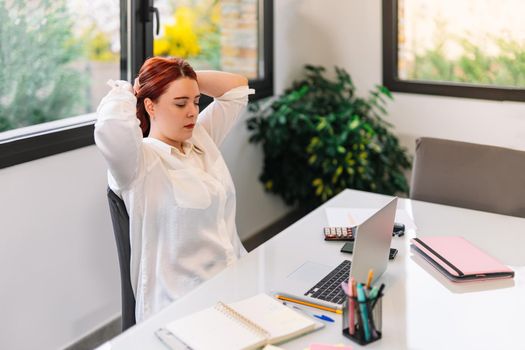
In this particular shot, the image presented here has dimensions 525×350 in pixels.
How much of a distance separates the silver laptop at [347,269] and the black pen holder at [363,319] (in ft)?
0.30

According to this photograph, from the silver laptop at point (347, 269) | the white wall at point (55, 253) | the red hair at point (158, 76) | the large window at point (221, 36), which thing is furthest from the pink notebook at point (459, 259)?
the large window at point (221, 36)

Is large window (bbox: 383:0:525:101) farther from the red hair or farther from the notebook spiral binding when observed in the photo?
the notebook spiral binding

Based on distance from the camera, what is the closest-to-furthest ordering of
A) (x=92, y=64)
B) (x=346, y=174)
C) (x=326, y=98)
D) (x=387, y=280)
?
(x=387, y=280), (x=92, y=64), (x=346, y=174), (x=326, y=98)

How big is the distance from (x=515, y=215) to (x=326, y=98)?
5.26 ft

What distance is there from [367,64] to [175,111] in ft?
6.49

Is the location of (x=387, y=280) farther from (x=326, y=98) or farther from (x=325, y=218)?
(x=326, y=98)

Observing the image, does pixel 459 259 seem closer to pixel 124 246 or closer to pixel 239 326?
pixel 239 326

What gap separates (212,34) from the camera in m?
3.28

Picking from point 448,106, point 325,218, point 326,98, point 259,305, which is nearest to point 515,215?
point 325,218

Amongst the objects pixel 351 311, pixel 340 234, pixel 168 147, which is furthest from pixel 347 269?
pixel 168 147

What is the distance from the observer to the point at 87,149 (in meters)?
2.45

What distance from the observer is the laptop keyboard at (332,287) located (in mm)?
1503

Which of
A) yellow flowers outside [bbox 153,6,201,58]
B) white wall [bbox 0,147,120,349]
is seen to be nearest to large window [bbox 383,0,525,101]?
yellow flowers outside [bbox 153,6,201,58]

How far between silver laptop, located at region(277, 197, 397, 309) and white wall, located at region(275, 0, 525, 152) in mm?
1922
